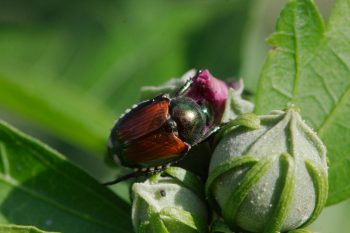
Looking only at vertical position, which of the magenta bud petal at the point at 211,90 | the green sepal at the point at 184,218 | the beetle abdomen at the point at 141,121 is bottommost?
the green sepal at the point at 184,218

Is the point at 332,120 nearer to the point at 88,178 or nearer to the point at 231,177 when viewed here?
the point at 231,177

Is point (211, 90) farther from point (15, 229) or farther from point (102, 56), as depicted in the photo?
point (102, 56)

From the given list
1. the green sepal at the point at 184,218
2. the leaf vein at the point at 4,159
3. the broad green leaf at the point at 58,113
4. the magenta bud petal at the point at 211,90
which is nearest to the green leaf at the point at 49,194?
the leaf vein at the point at 4,159

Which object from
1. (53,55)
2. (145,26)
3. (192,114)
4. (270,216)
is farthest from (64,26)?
(270,216)

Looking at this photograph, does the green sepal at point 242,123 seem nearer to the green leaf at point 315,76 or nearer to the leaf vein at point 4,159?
the green leaf at point 315,76

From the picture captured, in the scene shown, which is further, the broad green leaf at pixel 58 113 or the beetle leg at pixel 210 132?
the broad green leaf at pixel 58 113

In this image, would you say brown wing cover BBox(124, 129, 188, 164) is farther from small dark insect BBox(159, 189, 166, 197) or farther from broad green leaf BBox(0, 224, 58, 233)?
broad green leaf BBox(0, 224, 58, 233)
